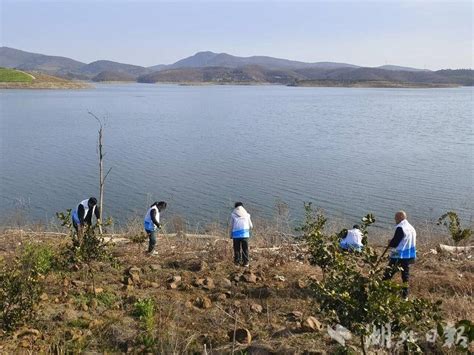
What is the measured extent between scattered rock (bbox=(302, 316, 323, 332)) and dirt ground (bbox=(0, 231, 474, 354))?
16 mm

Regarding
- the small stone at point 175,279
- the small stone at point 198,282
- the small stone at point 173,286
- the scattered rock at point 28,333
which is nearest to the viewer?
the scattered rock at point 28,333

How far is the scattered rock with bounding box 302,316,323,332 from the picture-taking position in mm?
7117

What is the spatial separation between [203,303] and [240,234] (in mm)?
2831

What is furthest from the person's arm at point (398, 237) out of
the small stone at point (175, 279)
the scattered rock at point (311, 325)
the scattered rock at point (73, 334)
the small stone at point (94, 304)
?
the scattered rock at point (73, 334)

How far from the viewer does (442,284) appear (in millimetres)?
9555

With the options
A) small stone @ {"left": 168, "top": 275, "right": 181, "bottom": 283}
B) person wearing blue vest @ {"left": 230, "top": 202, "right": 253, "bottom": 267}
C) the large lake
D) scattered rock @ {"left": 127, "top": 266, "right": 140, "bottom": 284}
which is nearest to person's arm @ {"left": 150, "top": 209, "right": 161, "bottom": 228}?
scattered rock @ {"left": 127, "top": 266, "right": 140, "bottom": 284}

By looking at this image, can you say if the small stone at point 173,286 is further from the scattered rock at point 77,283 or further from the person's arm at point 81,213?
the person's arm at point 81,213

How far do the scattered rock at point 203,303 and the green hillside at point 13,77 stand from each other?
12798 centimetres

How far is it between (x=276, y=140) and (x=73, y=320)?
35820mm

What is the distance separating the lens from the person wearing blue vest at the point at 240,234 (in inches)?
432

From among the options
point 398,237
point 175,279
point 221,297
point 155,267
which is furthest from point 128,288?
point 398,237

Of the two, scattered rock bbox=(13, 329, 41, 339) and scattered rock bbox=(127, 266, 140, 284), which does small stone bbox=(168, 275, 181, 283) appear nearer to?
scattered rock bbox=(127, 266, 140, 284)

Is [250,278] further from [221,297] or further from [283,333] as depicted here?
[283,333]

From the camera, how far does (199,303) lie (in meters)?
8.43
